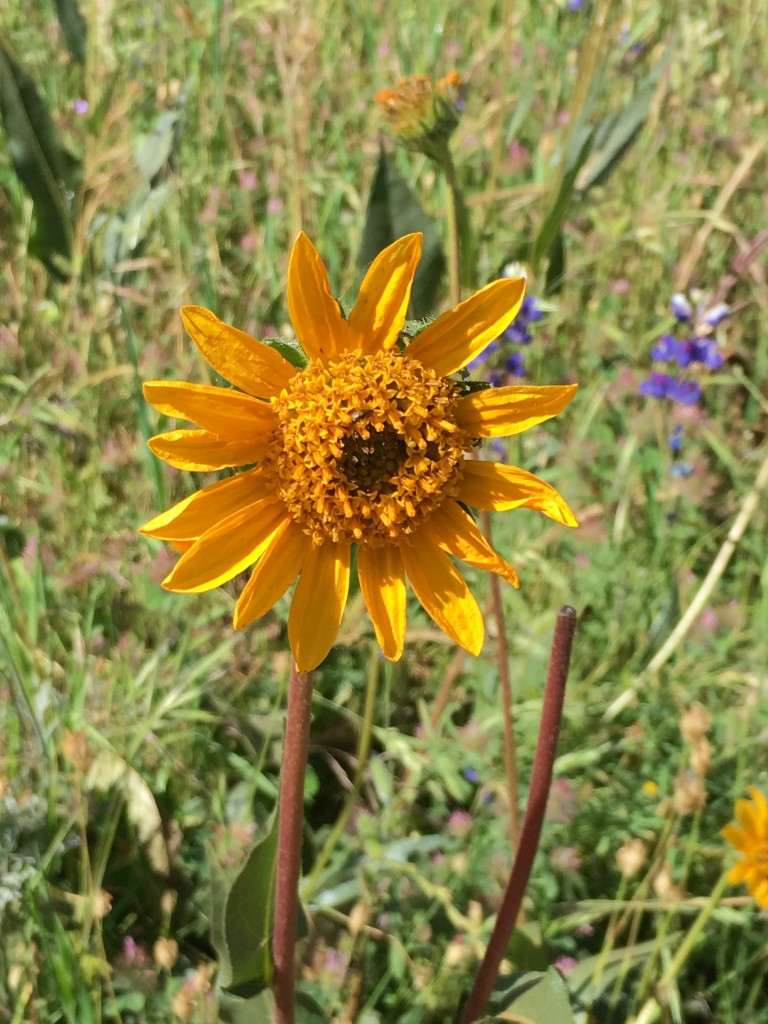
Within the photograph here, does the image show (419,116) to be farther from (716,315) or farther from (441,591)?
(716,315)

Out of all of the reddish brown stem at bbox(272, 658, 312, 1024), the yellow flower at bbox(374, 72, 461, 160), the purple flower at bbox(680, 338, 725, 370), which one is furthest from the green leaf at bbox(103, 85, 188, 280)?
the reddish brown stem at bbox(272, 658, 312, 1024)

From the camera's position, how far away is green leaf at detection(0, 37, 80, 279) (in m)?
2.24

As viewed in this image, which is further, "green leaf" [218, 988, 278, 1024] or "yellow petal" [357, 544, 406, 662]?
"green leaf" [218, 988, 278, 1024]

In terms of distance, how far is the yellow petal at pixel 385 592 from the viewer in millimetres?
937

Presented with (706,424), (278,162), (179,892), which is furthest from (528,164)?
(179,892)

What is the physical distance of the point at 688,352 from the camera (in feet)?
7.75

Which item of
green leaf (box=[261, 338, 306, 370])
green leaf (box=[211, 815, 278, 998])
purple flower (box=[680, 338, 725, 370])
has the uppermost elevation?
purple flower (box=[680, 338, 725, 370])

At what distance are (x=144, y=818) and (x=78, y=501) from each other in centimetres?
78

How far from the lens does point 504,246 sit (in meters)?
2.79

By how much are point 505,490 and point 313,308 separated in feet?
0.96

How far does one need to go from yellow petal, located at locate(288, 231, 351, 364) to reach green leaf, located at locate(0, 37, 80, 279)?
5.42 feet

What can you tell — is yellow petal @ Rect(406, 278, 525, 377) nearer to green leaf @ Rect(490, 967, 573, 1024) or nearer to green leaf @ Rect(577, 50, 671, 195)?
green leaf @ Rect(490, 967, 573, 1024)

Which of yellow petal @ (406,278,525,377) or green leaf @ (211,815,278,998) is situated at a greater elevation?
yellow petal @ (406,278,525,377)

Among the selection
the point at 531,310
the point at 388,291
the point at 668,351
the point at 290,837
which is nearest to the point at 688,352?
the point at 668,351
